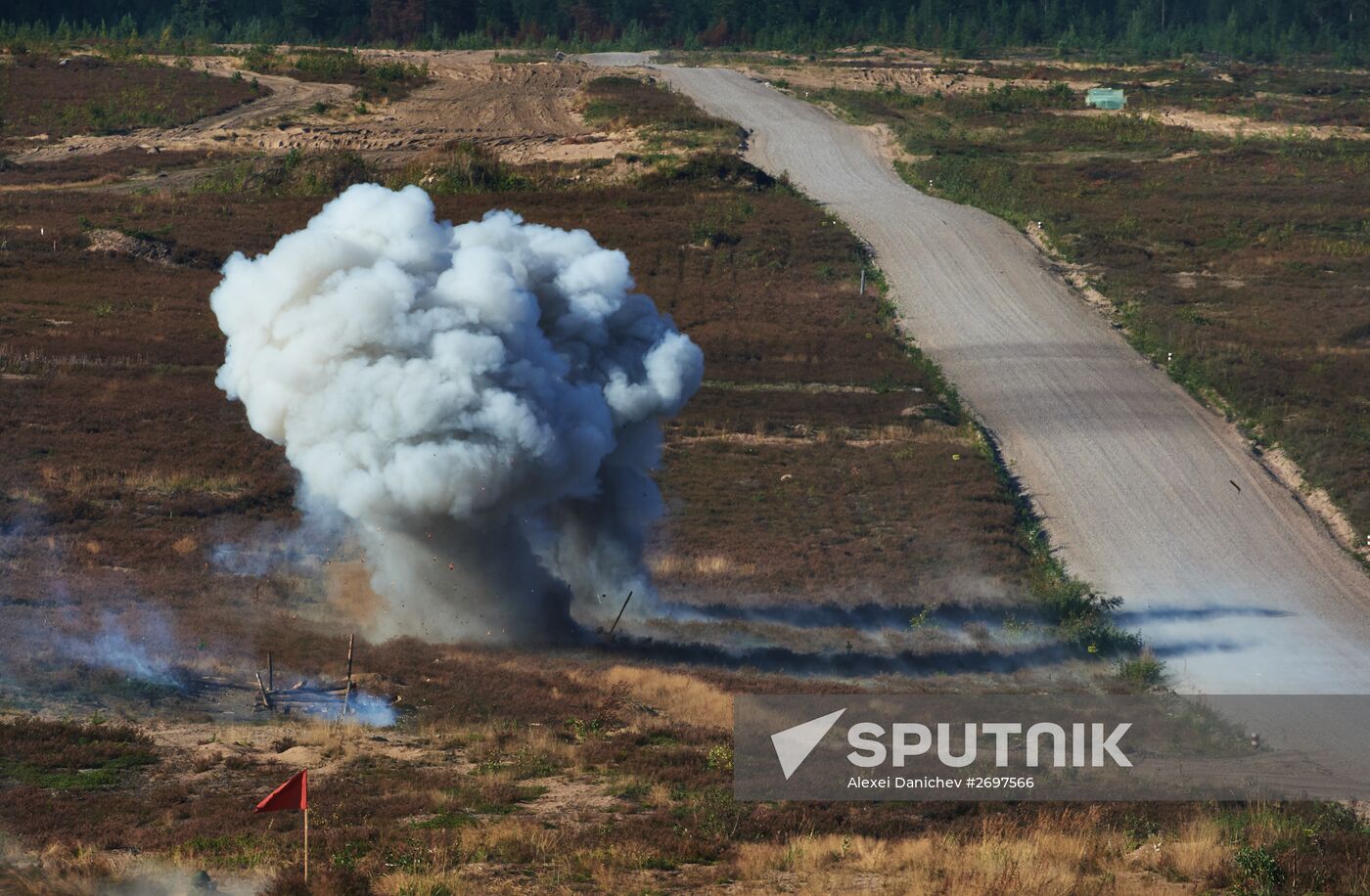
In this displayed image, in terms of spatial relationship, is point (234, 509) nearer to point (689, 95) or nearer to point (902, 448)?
point (902, 448)

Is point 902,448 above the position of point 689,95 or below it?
below

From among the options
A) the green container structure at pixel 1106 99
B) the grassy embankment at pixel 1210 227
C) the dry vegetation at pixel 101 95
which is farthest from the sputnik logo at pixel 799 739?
the green container structure at pixel 1106 99

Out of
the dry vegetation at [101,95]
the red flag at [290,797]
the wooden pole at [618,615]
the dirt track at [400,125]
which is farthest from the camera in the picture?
the dry vegetation at [101,95]

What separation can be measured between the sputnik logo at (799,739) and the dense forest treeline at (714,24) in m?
142

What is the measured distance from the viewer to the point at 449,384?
36812 mm

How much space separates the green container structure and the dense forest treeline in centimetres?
3712

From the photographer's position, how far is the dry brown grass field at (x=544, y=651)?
23719 millimetres

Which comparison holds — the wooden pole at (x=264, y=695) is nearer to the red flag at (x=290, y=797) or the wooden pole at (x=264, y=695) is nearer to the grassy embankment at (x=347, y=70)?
the red flag at (x=290, y=797)

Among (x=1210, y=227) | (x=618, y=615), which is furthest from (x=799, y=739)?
(x=1210, y=227)

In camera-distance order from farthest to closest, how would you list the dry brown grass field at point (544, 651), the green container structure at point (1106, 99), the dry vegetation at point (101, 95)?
1. the green container structure at point (1106, 99)
2. the dry vegetation at point (101, 95)
3. the dry brown grass field at point (544, 651)

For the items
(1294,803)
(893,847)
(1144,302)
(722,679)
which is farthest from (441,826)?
(1144,302)

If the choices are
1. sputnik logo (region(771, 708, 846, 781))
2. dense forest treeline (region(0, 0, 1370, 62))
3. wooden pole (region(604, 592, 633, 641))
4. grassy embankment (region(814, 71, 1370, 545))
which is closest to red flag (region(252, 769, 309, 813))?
sputnik logo (region(771, 708, 846, 781))

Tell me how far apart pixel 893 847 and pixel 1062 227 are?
75174 millimetres

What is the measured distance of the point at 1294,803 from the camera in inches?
1138
